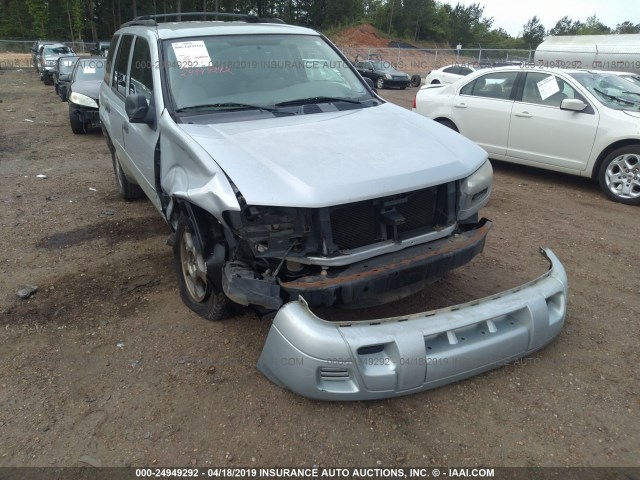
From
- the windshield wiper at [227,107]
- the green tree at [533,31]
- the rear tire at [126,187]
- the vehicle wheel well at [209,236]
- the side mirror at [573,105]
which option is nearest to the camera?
the vehicle wheel well at [209,236]

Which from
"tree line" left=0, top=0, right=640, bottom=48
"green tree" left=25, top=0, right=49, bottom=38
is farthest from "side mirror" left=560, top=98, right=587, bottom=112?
Result: "green tree" left=25, top=0, right=49, bottom=38

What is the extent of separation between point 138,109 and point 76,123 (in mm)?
8087

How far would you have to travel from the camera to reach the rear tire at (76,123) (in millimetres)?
10203

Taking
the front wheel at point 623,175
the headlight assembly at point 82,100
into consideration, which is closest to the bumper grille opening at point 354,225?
the front wheel at point 623,175

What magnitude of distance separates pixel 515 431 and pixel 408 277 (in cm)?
95

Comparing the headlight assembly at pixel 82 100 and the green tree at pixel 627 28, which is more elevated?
the green tree at pixel 627 28

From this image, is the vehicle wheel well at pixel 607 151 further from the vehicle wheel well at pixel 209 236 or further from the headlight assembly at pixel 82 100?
the headlight assembly at pixel 82 100

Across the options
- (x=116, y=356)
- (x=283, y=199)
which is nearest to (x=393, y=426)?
(x=283, y=199)

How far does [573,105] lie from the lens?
6238mm

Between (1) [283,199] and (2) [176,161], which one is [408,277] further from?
(2) [176,161]

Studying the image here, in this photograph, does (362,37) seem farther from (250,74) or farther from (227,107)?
(227,107)

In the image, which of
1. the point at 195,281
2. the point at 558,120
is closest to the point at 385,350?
the point at 195,281

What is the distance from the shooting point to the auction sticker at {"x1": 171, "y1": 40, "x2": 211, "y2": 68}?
361cm

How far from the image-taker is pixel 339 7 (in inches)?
2501
